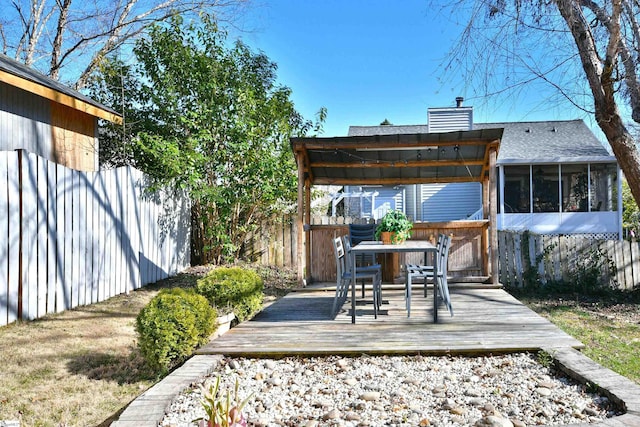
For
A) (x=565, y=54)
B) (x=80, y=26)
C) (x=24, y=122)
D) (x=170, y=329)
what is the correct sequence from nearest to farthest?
1. (x=170, y=329)
2. (x=565, y=54)
3. (x=24, y=122)
4. (x=80, y=26)

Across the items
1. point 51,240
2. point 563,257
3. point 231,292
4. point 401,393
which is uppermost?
point 51,240

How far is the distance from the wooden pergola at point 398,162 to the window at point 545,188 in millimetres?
6908

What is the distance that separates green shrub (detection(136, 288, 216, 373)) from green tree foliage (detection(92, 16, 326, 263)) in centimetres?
586

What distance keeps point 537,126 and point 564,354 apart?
15.5 meters

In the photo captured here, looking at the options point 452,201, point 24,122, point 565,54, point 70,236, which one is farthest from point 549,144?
point 24,122

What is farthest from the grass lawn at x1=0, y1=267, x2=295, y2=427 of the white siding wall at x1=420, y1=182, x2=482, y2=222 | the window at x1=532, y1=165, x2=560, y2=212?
the window at x1=532, y1=165, x2=560, y2=212

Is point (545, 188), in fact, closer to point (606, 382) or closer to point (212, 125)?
point (212, 125)

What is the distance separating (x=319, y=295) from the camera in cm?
753

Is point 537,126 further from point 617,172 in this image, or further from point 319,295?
point 319,295

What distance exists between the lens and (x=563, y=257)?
9.50 meters

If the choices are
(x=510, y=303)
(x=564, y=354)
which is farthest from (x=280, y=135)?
(x=564, y=354)

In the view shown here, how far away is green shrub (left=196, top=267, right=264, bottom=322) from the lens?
5.58 meters

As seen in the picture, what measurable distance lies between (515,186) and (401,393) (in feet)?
43.4

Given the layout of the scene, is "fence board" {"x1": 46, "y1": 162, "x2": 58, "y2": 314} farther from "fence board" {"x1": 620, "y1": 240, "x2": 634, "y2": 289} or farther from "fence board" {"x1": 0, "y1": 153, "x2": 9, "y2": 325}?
"fence board" {"x1": 620, "y1": 240, "x2": 634, "y2": 289}
